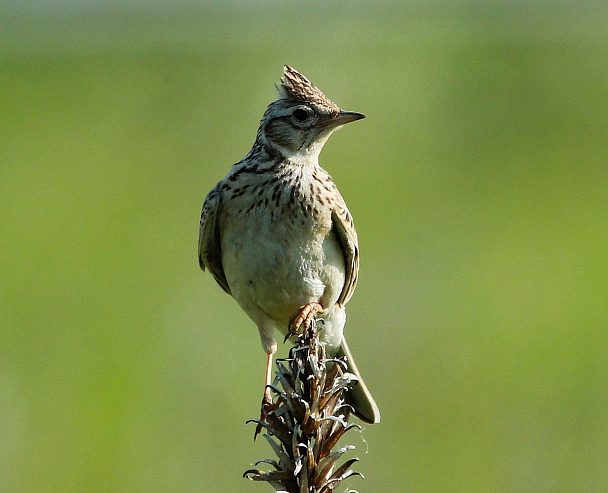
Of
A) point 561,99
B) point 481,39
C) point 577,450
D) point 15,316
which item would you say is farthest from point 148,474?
point 481,39

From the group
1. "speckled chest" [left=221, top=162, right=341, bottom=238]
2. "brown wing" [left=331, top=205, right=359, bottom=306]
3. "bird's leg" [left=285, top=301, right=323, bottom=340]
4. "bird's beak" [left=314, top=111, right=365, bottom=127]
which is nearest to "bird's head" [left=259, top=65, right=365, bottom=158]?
"bird's beak" [left=314, top=111, right=365, bottom=127]

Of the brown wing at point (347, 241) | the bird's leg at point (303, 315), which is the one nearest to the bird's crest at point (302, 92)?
the brown wing at point (347, 241)

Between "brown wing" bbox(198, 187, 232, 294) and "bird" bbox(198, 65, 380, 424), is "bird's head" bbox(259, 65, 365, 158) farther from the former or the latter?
"brown wing" bbox(198, 187, 232, 294)

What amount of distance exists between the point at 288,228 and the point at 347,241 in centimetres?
47

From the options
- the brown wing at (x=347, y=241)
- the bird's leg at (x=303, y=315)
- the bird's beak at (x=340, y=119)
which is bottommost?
the bird's leg at (x=303, y=315)

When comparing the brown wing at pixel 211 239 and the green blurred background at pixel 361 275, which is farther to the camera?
the green blurred background at pixel 361 275

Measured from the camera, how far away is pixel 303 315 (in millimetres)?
6086

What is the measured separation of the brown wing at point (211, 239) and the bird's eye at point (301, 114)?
66 cm

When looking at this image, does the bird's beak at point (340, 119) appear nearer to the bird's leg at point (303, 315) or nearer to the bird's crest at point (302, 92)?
the bird's crest at point (302, 92)

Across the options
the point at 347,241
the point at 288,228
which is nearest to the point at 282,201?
the point at 288,228

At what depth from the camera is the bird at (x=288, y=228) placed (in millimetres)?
6137

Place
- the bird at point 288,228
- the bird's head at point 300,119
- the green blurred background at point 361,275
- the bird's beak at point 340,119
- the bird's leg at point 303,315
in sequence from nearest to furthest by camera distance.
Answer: the bird's leg at point 303,315, the bird at point 288,228, the bird's beak at point 340,119, the bird's head at point 300,119, the green blurred background at point 361,275

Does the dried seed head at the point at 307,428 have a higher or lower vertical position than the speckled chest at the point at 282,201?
lower

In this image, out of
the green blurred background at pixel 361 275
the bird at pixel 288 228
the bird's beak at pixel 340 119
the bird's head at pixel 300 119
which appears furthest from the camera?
the green blurred background at pixel 361 275
